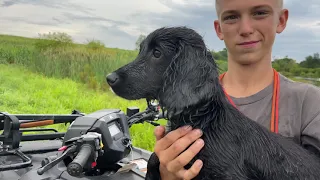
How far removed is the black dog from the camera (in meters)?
1.34

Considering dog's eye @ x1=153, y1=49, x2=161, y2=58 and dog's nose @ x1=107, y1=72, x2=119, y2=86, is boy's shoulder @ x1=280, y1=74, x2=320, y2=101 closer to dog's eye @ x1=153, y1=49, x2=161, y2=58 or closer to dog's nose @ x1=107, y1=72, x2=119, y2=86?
dog's eye @ x1=153, y1=49, x2=161, y2=58

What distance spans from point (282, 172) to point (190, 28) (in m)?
0.64

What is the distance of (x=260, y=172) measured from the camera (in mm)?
1376

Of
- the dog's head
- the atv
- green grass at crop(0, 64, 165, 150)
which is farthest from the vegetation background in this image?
the dog's head

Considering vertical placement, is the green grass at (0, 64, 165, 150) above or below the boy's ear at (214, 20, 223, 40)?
below

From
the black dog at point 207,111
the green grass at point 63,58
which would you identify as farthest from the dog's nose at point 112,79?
the green grass at point 63,58

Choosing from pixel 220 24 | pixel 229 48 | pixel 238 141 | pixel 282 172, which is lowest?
pixel 282 172

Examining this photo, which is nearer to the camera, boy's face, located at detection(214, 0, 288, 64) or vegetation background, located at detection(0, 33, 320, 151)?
boy's face, located at detection(214, 0, 288, 64)

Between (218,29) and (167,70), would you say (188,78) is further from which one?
(218,29)

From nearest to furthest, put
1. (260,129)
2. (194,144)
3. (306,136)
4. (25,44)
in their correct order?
(194,144), (260,129), (306,136), (25,44)

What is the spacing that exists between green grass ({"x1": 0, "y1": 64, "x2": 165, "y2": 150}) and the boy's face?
5.04ft

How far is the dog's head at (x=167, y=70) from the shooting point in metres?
1.33

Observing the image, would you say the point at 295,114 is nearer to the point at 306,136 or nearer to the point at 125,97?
the point at 306,136

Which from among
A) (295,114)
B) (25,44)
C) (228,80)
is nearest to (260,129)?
(295,114)
